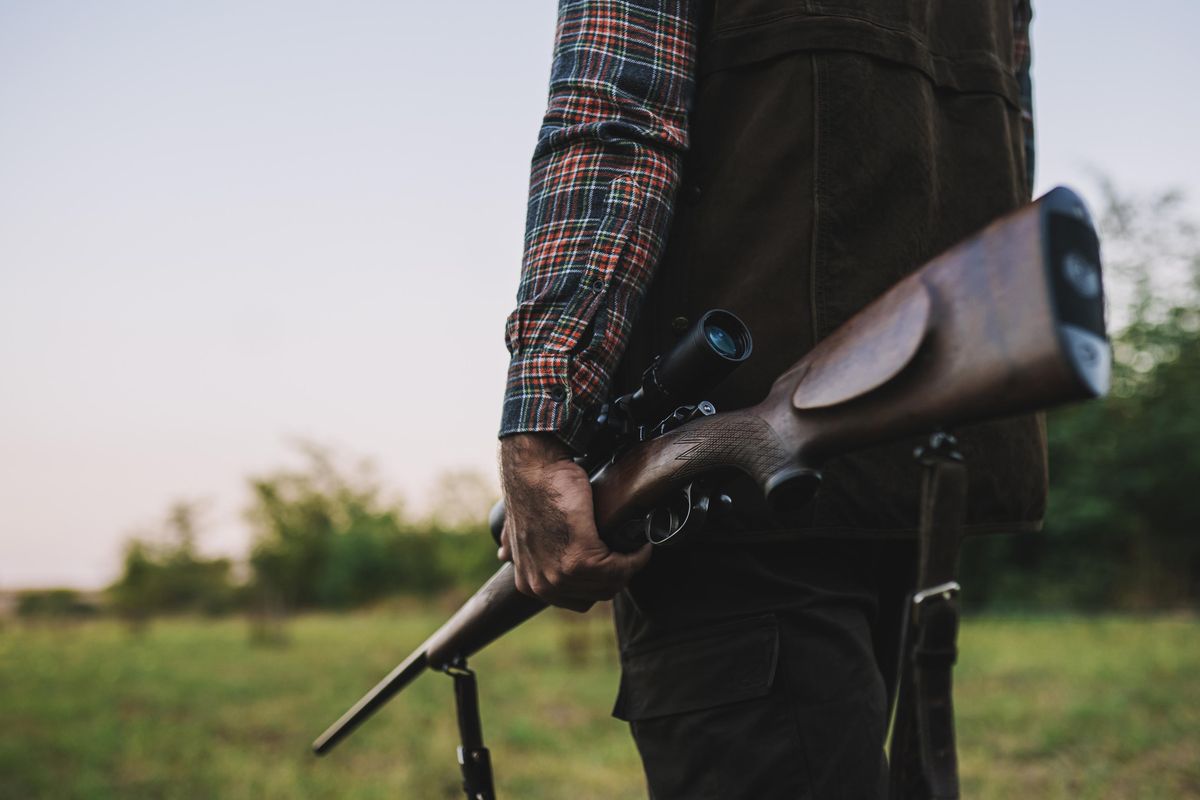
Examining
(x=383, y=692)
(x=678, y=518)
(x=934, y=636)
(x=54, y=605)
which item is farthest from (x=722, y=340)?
(x=54, y=605)

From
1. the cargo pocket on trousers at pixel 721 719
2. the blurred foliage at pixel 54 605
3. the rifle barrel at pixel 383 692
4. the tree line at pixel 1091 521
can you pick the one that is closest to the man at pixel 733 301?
the cargo pocket on trousers at pixel 721 719

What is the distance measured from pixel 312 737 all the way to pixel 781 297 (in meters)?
6.64

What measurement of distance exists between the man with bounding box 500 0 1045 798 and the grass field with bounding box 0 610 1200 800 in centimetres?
388

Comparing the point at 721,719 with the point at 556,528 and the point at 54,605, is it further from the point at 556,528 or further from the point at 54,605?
the point at 54,605

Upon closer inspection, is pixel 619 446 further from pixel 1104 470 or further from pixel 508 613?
pixel 1104 470

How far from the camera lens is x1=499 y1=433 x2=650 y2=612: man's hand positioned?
4.52ft

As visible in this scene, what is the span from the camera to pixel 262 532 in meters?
20.3

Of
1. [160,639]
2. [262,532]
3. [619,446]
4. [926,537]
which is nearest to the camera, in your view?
[926,537]

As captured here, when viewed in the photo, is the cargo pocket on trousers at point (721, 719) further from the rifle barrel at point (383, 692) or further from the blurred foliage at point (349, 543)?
the blurred foliage at point (349, 543)

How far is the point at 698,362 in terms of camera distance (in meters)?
1.33

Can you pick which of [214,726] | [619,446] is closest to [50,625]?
[214,726]

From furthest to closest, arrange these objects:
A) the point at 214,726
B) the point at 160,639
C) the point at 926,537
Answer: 1. the point at 160,639
2. the point at 214,726
3. the point at 926,537

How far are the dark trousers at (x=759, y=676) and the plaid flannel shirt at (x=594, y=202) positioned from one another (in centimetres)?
35

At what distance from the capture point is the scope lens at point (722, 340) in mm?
1318
